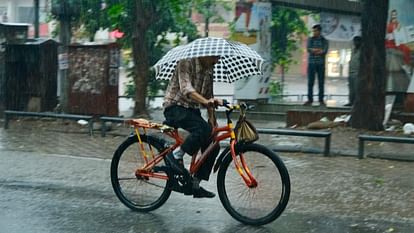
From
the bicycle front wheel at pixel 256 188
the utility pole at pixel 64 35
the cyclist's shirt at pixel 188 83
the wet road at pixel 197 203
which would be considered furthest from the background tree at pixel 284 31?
the bicycle front wheel at pixel 256 188

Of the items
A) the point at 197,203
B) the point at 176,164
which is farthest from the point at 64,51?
the point at 176,164

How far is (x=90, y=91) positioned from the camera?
43.3 feet

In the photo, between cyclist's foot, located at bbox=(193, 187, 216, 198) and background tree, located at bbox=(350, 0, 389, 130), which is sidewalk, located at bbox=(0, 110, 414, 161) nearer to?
background tree, located at bbox=(350, 0, 389, 130)

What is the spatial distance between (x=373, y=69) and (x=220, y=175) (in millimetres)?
6255

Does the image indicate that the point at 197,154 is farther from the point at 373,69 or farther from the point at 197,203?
the point at 373,69

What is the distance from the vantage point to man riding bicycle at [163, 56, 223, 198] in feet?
21.0

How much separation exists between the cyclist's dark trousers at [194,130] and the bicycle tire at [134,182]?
0.35 metres

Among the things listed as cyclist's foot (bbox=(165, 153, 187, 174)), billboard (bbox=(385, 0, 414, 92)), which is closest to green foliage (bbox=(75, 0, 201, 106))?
billboard (bbox=(385, 0, 414, 92))

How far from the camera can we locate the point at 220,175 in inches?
252

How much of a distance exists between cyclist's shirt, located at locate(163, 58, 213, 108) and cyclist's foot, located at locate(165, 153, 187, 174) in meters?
0.51

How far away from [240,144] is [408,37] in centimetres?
906

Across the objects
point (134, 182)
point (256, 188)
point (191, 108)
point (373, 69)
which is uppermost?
point (373, 69)

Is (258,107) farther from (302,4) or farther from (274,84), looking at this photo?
(274,84)

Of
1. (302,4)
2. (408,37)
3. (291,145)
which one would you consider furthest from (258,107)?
(291,145)
